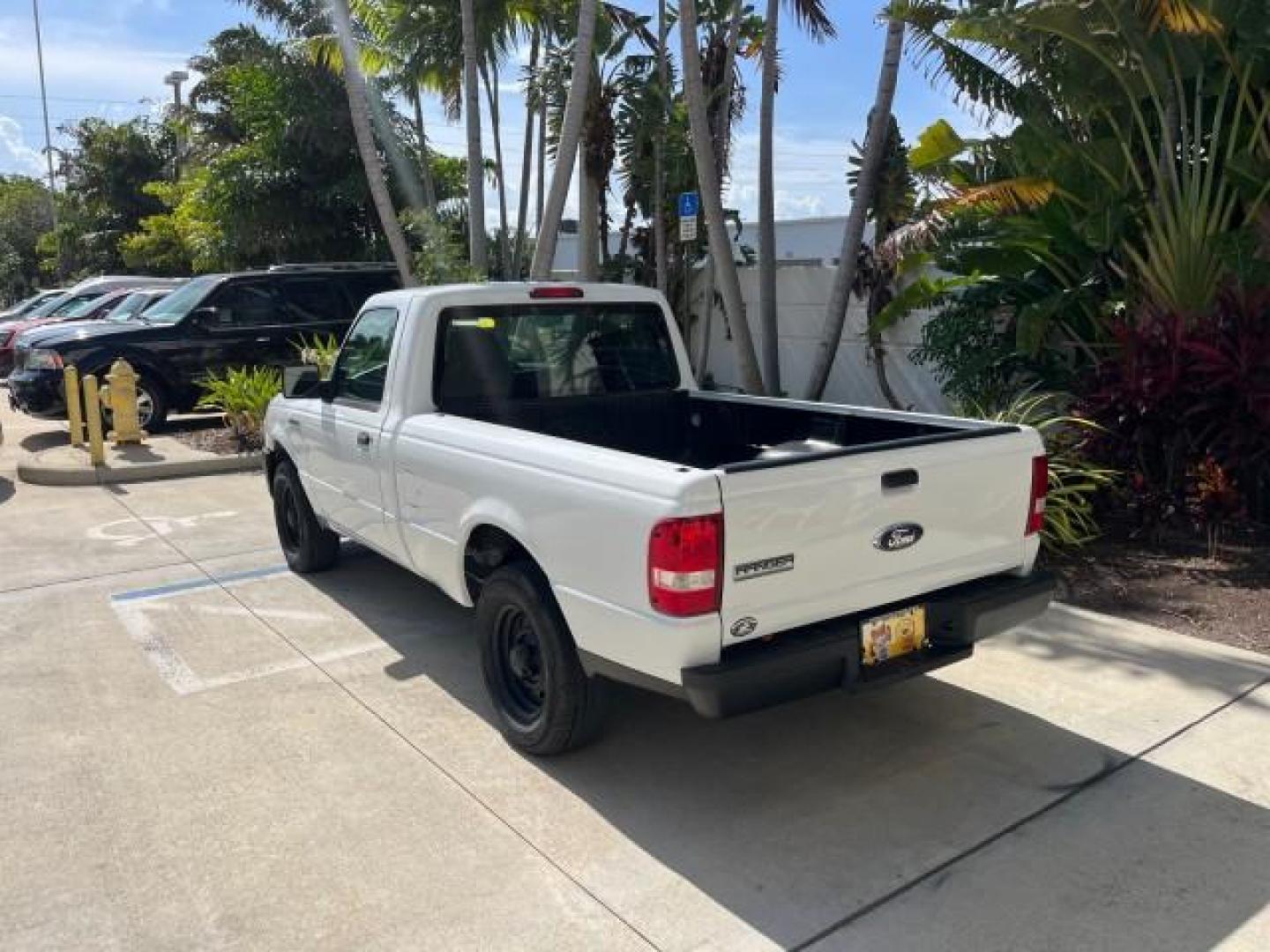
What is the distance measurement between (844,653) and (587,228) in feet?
36.5

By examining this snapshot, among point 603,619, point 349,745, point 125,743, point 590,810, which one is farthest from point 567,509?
point 125,743

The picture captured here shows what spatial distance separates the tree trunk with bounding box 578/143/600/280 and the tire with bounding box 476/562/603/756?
993 centimetres

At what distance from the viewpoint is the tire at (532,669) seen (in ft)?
12.8

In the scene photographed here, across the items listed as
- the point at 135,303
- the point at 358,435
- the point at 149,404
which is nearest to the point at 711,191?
the point at 358,435

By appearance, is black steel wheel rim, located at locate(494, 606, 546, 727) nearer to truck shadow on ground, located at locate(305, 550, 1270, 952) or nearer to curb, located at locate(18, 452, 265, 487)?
truck shadow on ground, located at locate(305, 550, 1270, 952)

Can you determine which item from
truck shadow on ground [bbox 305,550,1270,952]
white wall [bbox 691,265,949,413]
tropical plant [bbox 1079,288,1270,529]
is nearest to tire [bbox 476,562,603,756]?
truck shadow on ground [bbox 305,550,1270,952]

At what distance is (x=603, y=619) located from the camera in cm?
354

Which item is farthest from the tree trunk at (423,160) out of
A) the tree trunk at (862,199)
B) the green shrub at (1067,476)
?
the green shrub at (1067,476)

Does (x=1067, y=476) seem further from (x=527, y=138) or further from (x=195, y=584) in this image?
(x=527, y=138)

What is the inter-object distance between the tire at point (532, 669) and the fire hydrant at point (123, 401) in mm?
8148

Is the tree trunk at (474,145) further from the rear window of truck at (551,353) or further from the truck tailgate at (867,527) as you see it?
the truck tailgate at (867,527)

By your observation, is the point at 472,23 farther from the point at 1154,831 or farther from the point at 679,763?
the point at 1154,831

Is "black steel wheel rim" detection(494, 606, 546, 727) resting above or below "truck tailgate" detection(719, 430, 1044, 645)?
below

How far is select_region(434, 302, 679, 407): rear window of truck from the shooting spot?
5102 millimetres
